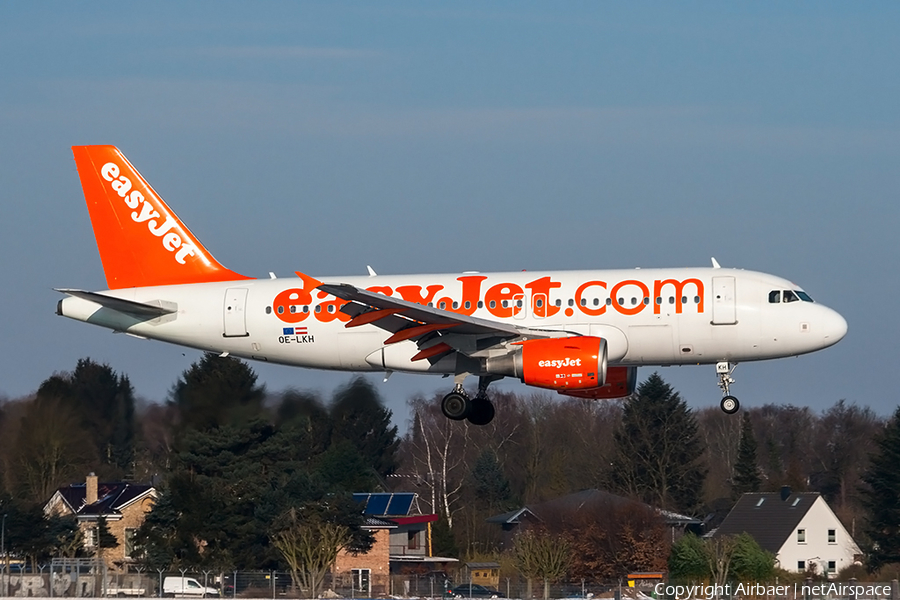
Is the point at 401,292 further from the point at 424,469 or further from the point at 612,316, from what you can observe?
the point at 424,469

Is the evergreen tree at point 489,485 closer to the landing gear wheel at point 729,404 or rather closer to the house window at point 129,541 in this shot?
the house window at point 129,541

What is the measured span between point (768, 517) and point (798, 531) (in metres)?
2.01

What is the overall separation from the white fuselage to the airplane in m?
0.03

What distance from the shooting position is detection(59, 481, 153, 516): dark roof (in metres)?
66.1

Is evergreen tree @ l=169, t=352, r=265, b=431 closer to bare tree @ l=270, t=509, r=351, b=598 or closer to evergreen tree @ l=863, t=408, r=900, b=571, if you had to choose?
bare tree @ l=270, t=509, r=351, b=598

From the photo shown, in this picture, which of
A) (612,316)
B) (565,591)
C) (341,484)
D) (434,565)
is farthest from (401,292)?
(434,565)

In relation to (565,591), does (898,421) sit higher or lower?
higher

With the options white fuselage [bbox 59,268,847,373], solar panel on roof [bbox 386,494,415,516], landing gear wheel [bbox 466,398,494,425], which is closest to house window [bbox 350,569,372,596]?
solar panel on roof [bbox 386,494,415,516]

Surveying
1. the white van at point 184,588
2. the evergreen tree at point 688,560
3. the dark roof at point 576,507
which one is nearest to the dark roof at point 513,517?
the dark roof at point 576,507

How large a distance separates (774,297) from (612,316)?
187 inches

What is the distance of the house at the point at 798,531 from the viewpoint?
78375mm

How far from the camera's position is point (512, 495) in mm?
98125

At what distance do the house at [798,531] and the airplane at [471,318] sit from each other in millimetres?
42049

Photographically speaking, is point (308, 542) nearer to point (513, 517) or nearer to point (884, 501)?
point (513, 517)
